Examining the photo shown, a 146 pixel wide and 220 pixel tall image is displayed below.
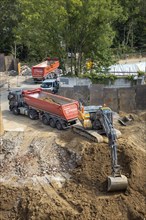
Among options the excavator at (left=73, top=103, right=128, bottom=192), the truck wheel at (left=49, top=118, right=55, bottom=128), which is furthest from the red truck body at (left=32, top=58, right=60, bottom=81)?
the excavator at (left=73, top=103, right=128, bottom=192)

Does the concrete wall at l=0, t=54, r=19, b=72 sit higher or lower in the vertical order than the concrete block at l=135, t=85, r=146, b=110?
higher

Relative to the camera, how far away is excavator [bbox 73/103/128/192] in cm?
1692

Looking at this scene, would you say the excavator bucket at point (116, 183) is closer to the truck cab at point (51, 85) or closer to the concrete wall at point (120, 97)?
the concrete wall at point (120, 97)

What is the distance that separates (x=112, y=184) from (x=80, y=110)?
6285 millimetres

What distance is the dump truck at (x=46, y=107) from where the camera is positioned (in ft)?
74.4

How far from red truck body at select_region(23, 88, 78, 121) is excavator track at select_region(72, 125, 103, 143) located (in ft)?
2.87

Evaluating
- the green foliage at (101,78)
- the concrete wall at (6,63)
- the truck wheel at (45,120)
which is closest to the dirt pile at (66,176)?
the truck wheel at (45,120)

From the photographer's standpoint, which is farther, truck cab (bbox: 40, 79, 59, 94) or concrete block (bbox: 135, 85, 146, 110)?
truck cab (bbox: 40, 79, 59, 94)

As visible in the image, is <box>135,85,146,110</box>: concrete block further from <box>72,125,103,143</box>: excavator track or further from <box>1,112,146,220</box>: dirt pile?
<box>72,125,103,143</box>: excavator track

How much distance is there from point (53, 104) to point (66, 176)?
5.70 meters

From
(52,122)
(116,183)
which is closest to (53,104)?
(52,122)

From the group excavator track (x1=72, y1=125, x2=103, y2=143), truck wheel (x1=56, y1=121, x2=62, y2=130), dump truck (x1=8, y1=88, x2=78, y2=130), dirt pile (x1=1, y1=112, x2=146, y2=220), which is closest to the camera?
dirt pile (x1=1, y1=112, x2=146, y2=220)

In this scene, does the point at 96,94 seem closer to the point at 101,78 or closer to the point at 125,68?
the point at 101,78

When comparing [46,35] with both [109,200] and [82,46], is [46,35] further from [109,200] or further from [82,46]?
[109,200]
